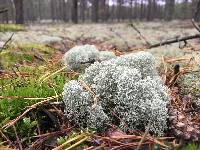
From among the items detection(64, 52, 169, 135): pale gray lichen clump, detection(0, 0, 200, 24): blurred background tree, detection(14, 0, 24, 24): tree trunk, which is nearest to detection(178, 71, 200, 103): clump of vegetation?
detection(64, 52, 169, 135): pale gray lichen clump

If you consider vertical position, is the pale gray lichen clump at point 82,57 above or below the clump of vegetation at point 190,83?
above

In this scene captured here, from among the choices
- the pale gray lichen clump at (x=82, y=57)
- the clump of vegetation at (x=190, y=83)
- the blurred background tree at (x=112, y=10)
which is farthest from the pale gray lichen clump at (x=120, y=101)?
the blurred background tree at (x=112, y=10)

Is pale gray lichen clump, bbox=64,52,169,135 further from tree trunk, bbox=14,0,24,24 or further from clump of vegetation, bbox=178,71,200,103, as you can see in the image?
tree trunk, bbox=14,0,24,24

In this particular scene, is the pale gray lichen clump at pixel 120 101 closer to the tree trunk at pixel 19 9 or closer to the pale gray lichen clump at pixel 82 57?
the pale gray lichen clump at pixel 82 57

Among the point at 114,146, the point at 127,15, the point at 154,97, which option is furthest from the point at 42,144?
the point at 127,15

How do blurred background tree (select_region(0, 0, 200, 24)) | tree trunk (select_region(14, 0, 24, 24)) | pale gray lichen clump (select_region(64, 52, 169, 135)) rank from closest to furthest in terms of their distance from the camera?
1. pale gray lichen clump (select_region(64, 52, 169, 135))
2. tree trunk (select_region(14, 0, 24, 24))
3. blurred background tree (select_region(0, 0, 200, 24))

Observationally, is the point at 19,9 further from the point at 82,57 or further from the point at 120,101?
the point at 120,101

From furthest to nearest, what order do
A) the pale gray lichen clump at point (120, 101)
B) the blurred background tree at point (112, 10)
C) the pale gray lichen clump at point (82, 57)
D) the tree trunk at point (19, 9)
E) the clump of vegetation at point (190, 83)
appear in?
the blurred background tree at point (112, 10), the tree trunk at point (19, 9), the pale gray lichen clump at point (82, 57), the clump of vegetation at point (190, 83), the pale gray lichen clump at point (120, 101)
